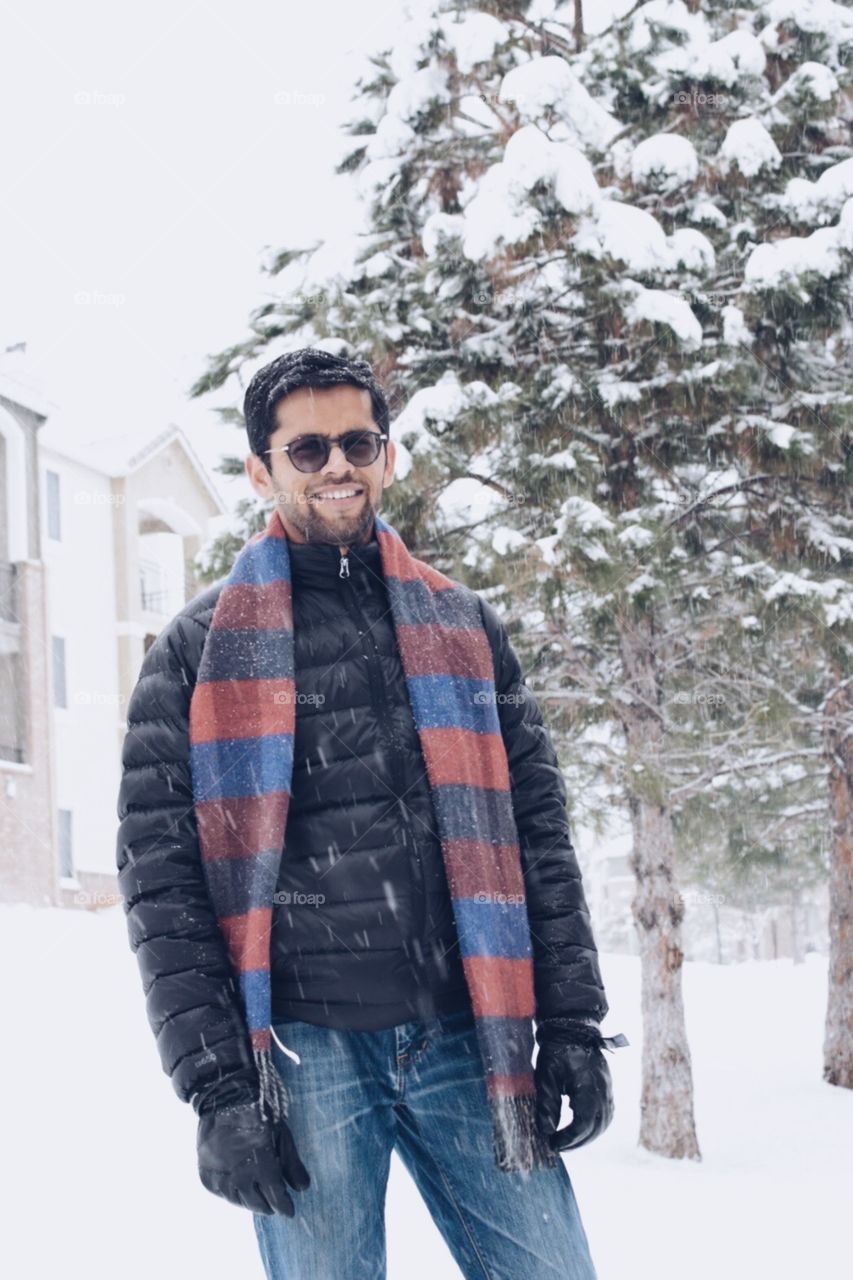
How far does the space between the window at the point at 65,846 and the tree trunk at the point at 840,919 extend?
1362 cm

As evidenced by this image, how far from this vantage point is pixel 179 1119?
10148mm

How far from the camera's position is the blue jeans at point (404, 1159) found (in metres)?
2.38

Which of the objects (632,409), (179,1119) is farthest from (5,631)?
(632,409)

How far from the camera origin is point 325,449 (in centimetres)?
275

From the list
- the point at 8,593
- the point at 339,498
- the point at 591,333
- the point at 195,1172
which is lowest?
the point at 195,1172

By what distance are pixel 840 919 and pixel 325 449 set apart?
12683mm

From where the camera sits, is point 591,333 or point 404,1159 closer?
point 404,1159

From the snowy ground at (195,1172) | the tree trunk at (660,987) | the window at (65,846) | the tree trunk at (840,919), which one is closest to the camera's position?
the snowy ground at (195,1172)

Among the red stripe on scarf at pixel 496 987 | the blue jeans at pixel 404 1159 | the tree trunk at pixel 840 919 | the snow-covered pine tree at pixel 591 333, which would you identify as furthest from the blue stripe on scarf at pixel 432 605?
A: the tree trunk at pixel 840 919

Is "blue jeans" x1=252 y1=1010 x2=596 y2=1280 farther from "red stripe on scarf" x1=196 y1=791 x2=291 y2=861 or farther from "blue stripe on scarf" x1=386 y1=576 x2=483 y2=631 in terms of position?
"blue stripe on scarf" x1=386 y1=576 x2=483 y2=631

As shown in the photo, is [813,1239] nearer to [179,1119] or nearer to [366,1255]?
[179,1119]

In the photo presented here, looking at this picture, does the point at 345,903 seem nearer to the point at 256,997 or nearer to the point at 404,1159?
the point at 256,997

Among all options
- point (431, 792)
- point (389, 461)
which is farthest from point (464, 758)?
point (389, 461)

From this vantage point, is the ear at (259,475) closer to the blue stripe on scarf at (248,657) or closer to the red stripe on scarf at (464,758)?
the blue stripe on scarf at (248,657)
